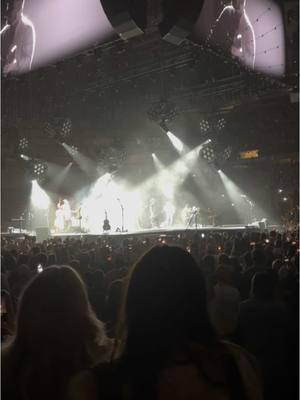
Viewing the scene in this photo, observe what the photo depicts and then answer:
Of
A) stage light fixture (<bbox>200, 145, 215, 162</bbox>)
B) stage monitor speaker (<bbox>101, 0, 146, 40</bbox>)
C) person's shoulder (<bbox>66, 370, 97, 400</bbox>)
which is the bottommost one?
person's shoulder (<bbox>66, 370, 97, 400</bbox>)

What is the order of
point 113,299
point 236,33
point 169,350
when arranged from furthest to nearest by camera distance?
point 236,33 → point 113,299 → point 169,350

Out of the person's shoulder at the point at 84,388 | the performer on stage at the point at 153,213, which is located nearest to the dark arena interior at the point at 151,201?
the person's shoulder at the point at 84,388

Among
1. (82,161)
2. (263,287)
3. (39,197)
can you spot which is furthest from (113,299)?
(82,161)

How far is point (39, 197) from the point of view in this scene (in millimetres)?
22219

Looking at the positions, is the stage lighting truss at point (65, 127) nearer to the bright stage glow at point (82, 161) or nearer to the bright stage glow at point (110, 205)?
the bright stage glow at point (110, 205)

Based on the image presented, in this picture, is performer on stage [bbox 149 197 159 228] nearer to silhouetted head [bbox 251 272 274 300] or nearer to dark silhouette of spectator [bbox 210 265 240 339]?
dark silhouette of spectator [bbox 210 265 240 339]

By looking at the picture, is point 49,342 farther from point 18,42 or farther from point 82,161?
point 82,161

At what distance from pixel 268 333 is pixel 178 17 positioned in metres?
2.92

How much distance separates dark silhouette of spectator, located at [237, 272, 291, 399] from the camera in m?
3.00

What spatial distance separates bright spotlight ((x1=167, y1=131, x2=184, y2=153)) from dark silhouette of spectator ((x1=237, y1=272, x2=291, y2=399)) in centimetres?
1862

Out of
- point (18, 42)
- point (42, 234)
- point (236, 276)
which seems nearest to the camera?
point (236, 276)

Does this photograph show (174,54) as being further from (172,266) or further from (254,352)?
(172,266)

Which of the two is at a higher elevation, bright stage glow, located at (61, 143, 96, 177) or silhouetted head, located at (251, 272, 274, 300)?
bright stage glow, located at (61, 143, 96, 177)

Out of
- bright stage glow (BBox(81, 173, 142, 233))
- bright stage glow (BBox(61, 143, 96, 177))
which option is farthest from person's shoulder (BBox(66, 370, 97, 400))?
bright stage glow (BBox(61, 143, 96, 177))
